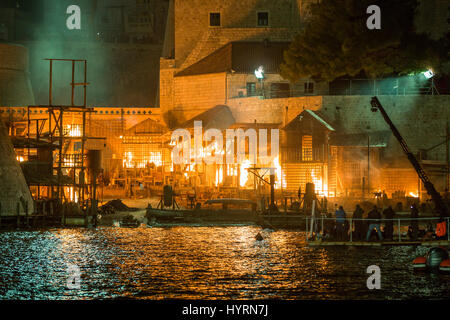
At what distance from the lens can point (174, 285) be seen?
63.3 feet

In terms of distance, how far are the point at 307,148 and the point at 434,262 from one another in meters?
21.1

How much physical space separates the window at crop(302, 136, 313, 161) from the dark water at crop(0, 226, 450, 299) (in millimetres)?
13434

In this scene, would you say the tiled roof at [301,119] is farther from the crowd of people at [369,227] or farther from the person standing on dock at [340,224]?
the person standing on dock at [340,224]

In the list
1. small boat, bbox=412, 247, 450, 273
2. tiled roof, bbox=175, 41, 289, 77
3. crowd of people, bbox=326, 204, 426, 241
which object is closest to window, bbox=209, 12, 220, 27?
tiled roof, bbox=175, 41, 289, 77

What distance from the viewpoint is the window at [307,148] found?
137ft

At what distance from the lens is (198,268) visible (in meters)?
21.6

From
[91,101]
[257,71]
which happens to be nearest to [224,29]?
[257,71]

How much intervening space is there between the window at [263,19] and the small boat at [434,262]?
36.5m

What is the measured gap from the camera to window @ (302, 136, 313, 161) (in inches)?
1640

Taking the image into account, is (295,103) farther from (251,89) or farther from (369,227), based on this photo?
(369,227)

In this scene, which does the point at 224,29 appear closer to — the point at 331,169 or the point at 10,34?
the point at 331,169

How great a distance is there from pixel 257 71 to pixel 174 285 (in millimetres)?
30950

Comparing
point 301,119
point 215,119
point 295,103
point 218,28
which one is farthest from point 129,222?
point 218,28
